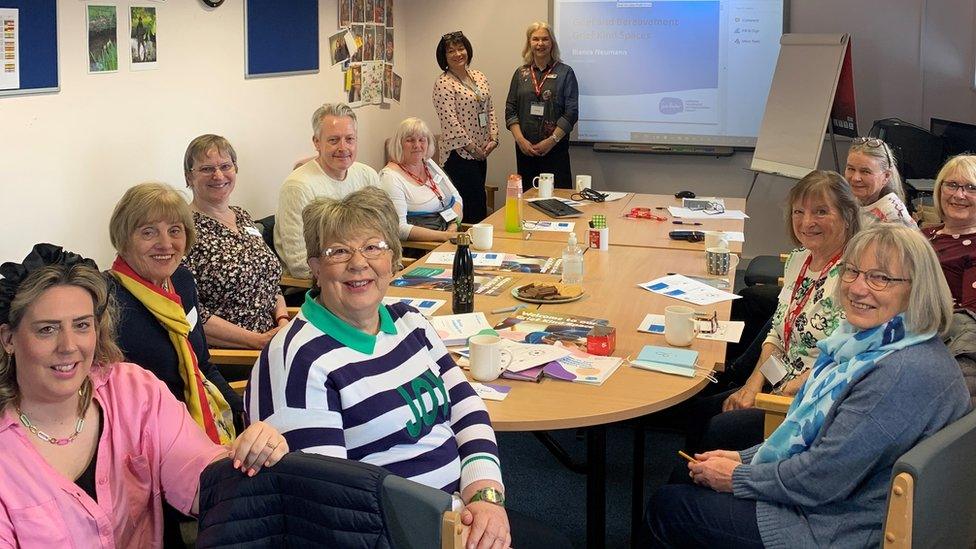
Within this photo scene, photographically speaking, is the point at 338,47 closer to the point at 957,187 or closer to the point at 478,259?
the point at 478,259

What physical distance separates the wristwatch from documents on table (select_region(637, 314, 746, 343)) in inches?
45.5

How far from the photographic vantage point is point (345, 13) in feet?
20.5

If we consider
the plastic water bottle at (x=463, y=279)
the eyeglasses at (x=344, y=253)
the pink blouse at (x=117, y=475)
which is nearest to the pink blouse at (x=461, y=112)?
the plastic water bottle at (x=463, y=279)

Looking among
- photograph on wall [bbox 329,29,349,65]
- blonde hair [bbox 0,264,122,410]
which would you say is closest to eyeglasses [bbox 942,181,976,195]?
blonde hair [bbox 0,264,122,410]

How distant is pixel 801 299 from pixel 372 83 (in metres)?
4.41

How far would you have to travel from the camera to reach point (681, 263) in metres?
4.01

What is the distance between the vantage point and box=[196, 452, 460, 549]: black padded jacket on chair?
157 cm

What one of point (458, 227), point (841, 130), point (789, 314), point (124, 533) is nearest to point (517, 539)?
point (124, 533)

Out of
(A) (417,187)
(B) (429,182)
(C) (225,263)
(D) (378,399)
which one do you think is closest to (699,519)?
(D) (378,399)

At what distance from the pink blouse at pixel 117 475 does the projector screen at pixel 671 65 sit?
561 cm

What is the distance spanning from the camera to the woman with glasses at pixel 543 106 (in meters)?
6.66

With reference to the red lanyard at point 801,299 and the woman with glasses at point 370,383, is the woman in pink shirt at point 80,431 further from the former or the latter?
the red lanyard at point 801,299

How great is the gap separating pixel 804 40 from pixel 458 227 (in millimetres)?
2837

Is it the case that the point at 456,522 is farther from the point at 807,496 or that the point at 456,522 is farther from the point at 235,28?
the point at 235,28
